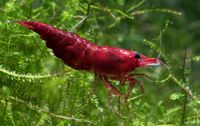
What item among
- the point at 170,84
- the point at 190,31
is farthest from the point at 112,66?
the point at 190,31

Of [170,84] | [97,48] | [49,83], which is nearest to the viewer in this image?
[97,48]

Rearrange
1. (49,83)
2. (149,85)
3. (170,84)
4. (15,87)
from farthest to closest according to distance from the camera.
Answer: (149,85) < (49,83) < (170,84) < (15,87)

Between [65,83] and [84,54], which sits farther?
[65,83]

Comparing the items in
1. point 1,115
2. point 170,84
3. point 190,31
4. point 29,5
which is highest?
point 190,31

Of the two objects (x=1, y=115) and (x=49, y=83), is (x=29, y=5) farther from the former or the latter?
(x=1, y=115)

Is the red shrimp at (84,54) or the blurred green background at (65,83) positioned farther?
the blurred green background at (65,83)

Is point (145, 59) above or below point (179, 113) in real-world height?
above

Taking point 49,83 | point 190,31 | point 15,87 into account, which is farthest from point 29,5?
point 190,31

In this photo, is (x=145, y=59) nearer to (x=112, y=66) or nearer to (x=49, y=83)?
(x=112, y=66)

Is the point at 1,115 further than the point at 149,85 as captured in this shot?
No

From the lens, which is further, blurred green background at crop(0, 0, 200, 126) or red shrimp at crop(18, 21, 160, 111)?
blurred green background at crop(0, 0, 200, 126)
